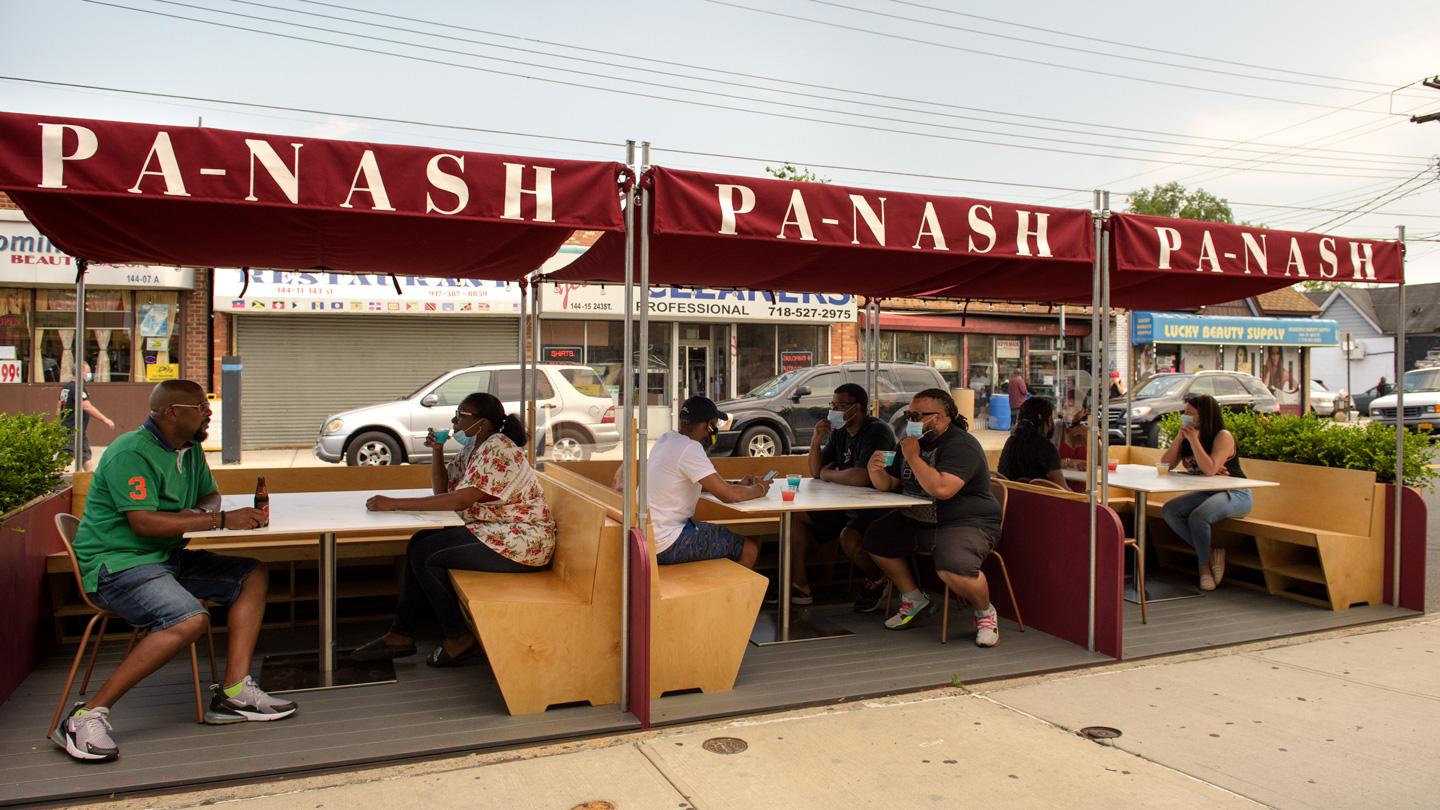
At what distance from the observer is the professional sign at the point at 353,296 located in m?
19.1

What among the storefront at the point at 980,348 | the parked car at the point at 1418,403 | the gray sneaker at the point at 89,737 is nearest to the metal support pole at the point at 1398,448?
the gray sneaker at the point at 89,737

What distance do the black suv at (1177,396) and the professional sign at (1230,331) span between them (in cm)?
726

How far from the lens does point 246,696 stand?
14.3 ft

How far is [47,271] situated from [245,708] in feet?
58.7

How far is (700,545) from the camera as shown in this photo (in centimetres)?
548

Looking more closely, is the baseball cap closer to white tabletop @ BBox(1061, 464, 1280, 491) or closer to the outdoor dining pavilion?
the outdoor dining pavilion

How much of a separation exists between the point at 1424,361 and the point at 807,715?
166 ft

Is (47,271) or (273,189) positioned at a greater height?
(47,271)

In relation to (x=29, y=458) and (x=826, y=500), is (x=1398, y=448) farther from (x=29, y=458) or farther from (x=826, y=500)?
(x=29, y=458)

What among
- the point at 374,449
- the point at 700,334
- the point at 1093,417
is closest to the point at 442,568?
the point at 1093,417

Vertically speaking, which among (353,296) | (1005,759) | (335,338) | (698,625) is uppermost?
(353,296)

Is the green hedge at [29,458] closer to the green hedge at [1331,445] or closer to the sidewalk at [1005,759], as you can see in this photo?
the sidewalk at [1005,759]

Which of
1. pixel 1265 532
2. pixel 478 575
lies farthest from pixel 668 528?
pixel 1265 532

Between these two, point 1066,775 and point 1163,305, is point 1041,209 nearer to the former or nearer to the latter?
point 1066,775
